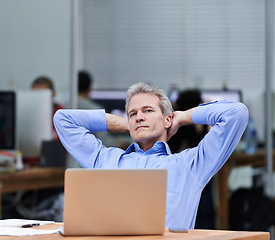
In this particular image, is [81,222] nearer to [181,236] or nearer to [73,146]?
[181,236]

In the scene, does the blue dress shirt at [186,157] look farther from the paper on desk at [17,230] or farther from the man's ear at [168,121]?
the paper on desk at [17,230]

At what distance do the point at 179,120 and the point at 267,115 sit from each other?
2699mm

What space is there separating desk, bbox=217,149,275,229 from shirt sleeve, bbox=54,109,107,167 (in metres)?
2.47

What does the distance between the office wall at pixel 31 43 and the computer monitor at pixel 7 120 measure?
0.25 metres

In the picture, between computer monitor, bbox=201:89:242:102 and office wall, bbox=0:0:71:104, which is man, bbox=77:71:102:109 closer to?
office wall, bbox=0:0:71:104

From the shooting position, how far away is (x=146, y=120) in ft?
8.29

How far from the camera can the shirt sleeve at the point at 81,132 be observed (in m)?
2.60

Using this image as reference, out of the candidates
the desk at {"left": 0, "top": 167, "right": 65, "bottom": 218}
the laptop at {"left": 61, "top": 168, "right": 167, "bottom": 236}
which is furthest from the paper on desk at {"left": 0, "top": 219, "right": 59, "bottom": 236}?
the desk at {"left": 0, "top": 167, "right": 65, "bottom": 218}

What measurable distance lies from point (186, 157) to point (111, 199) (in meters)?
0.58

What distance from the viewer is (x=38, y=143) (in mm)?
4734

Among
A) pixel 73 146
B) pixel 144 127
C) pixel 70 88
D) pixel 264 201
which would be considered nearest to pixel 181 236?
pixel 144 127

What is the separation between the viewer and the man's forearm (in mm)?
2703

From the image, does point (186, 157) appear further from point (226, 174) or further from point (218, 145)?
point (226, 174)

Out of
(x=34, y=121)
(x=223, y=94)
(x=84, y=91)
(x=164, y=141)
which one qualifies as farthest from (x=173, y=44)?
(x=164, y=141)
